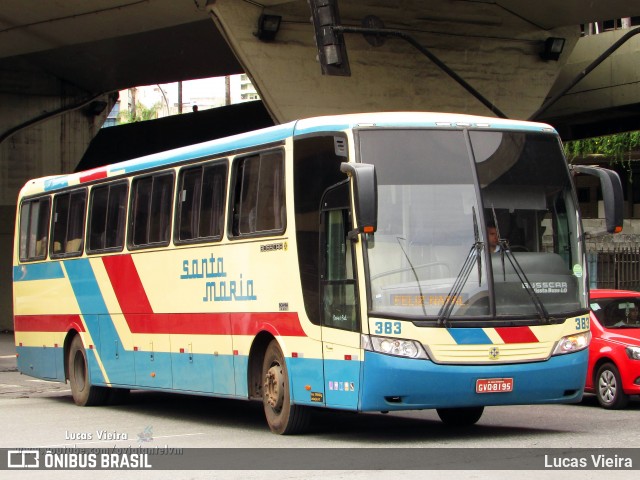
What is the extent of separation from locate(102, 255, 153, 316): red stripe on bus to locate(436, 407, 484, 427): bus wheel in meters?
4.20

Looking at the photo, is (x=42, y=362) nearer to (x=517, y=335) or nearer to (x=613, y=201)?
(x=517, y=335)

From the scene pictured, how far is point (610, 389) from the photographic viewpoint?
591 inches

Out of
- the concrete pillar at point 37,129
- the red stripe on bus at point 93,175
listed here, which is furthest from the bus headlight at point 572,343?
the concrete pillar at point 37,129

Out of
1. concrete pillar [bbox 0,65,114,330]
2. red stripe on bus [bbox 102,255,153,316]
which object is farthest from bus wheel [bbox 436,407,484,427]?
concrete pillar [bbox 0,65,114,330]

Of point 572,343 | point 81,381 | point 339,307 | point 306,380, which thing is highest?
point 339,307

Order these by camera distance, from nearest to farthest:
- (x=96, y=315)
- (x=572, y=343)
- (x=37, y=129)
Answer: (x=572, y=343) < (x=96, y=315) < (x=37, y=129)

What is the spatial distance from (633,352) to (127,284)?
21.4 ft

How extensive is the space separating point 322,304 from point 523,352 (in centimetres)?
195

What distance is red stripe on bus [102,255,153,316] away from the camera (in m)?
15.1

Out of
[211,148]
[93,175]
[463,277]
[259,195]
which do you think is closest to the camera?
[463,277]

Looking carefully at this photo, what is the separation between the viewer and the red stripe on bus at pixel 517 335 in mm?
10727

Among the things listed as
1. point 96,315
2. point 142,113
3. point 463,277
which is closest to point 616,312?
point 463,277

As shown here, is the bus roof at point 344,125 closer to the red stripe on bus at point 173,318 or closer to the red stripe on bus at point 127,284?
the red stripe on bus at point 127,284

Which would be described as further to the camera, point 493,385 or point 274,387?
point 274,387
